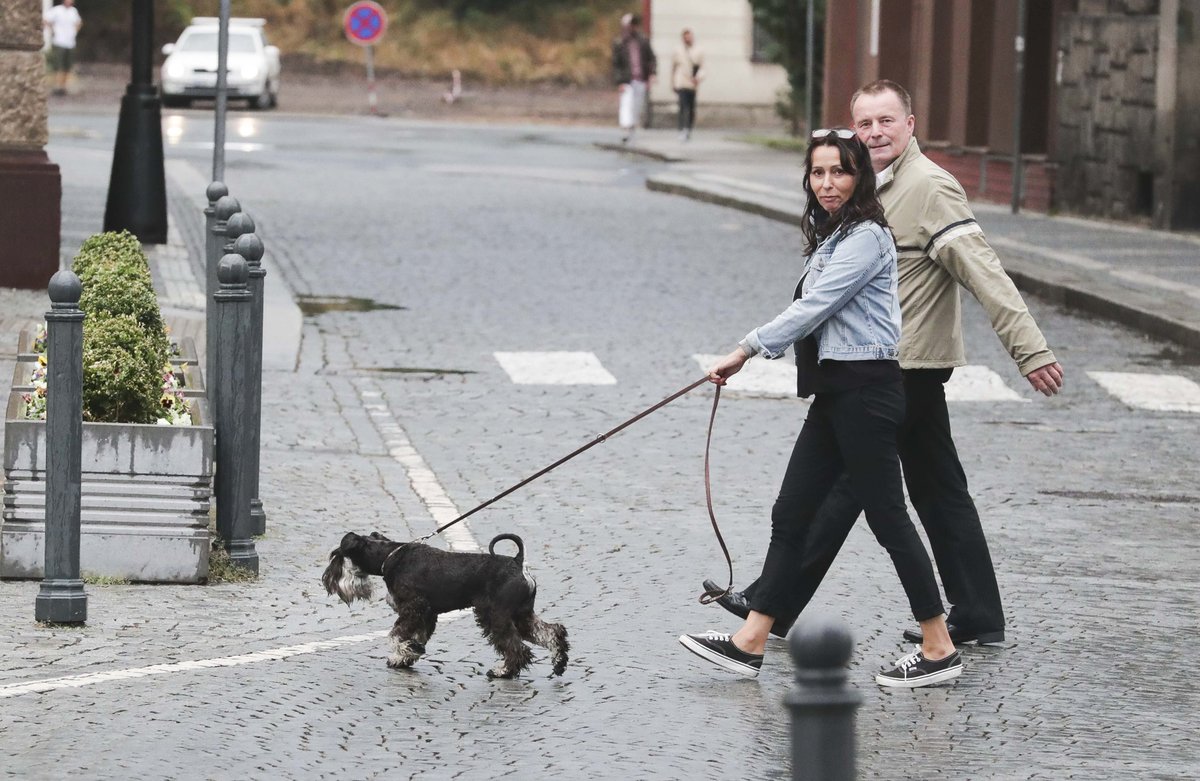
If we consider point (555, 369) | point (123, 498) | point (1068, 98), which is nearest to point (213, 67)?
point (1068, 98)

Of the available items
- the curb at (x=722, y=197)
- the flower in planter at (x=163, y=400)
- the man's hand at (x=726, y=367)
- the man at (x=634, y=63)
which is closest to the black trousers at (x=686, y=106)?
the man at (x=634, y=63)

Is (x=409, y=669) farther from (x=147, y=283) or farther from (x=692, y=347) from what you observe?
(x=692, y=347)

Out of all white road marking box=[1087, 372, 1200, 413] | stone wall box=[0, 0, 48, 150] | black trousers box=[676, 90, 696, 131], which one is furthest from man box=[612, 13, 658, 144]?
white road marking box=[1087, 372, 1200, 413]

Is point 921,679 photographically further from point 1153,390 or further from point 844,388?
point 1153,390

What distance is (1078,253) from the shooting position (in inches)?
804

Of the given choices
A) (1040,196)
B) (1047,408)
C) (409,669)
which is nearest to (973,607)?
(409,669)

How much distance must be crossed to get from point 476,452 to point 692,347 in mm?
3917

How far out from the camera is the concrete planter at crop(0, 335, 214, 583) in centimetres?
782

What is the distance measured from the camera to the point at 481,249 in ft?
67.8

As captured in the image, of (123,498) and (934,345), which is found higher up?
(934,345)

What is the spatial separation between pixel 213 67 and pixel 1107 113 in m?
26.8

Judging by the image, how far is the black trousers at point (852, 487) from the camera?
6.99 metres

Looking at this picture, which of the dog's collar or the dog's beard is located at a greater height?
the dog's collar

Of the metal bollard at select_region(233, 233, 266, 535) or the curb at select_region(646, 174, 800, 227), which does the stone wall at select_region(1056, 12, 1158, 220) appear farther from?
the metal bollard at select_region(233, 233, 266, 535)
